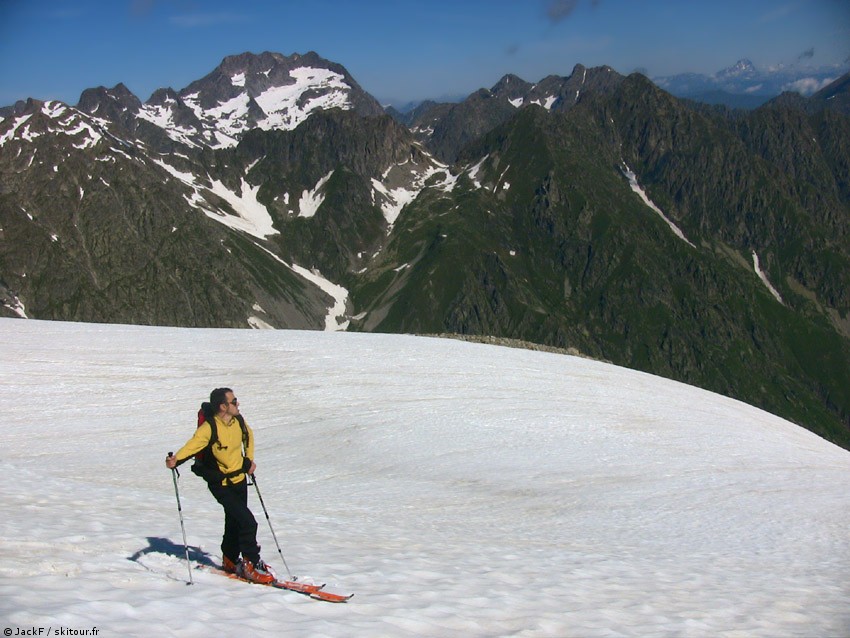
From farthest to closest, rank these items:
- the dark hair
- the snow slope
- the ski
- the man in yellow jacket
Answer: the dark hair
the man in yellow jacket
the ski
the snow slope

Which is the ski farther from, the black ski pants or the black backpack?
the black backpack

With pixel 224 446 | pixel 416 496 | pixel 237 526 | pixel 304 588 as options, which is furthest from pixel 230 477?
pixel 416 496

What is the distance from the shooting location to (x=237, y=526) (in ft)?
42.3

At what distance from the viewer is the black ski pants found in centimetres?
1273

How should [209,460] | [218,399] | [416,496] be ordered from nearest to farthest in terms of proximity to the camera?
[218,399]
[209,460]
[416,496]

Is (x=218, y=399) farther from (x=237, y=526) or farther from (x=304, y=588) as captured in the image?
(x=304, y=588)

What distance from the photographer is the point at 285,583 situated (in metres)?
12.3

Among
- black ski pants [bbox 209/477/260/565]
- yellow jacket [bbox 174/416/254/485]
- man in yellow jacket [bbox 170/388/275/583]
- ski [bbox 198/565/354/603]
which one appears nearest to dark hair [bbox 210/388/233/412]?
man in yellow jacket [bbox 170/388/275/583]

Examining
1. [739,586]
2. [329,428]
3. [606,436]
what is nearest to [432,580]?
[739,586]

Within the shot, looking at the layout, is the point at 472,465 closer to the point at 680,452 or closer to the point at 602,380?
the point at 680,452

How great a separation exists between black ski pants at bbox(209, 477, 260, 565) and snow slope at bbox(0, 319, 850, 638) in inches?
25.5

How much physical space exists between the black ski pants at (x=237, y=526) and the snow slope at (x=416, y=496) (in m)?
0.65

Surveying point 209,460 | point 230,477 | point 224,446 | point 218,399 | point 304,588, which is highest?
point 218,399

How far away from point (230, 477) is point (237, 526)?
85cm
